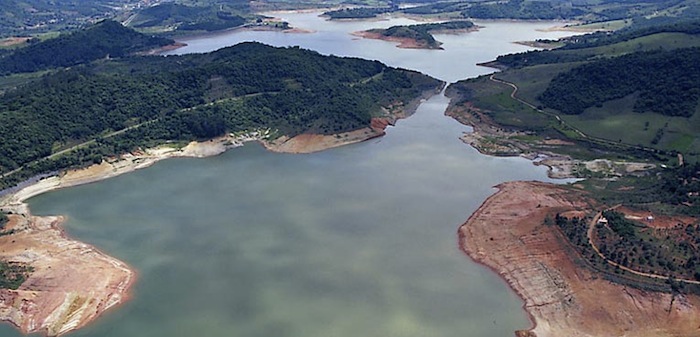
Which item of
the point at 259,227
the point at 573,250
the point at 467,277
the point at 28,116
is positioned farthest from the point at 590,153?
the point at 28,116

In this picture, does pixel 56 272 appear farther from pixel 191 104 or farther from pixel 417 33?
pixel 417 33

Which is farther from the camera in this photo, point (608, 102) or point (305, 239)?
point (608, 102)

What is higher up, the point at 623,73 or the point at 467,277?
the point at 623,73

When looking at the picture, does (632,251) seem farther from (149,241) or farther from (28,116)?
(28,116)

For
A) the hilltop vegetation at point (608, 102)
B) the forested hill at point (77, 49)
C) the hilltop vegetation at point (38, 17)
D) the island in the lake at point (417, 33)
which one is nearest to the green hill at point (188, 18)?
the hilltop vegetation at point (38, 17)

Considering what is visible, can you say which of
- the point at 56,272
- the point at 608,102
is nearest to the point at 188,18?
the point at 608,102

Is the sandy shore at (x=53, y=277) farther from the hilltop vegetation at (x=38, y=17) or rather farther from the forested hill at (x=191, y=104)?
the hilltop vegetation at (x=38, y=17)

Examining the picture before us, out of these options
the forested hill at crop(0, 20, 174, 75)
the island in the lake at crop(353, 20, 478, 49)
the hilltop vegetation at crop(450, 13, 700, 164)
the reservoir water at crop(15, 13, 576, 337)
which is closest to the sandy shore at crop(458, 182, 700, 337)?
the reservoir water at crop(15, 13, 576, 337)
